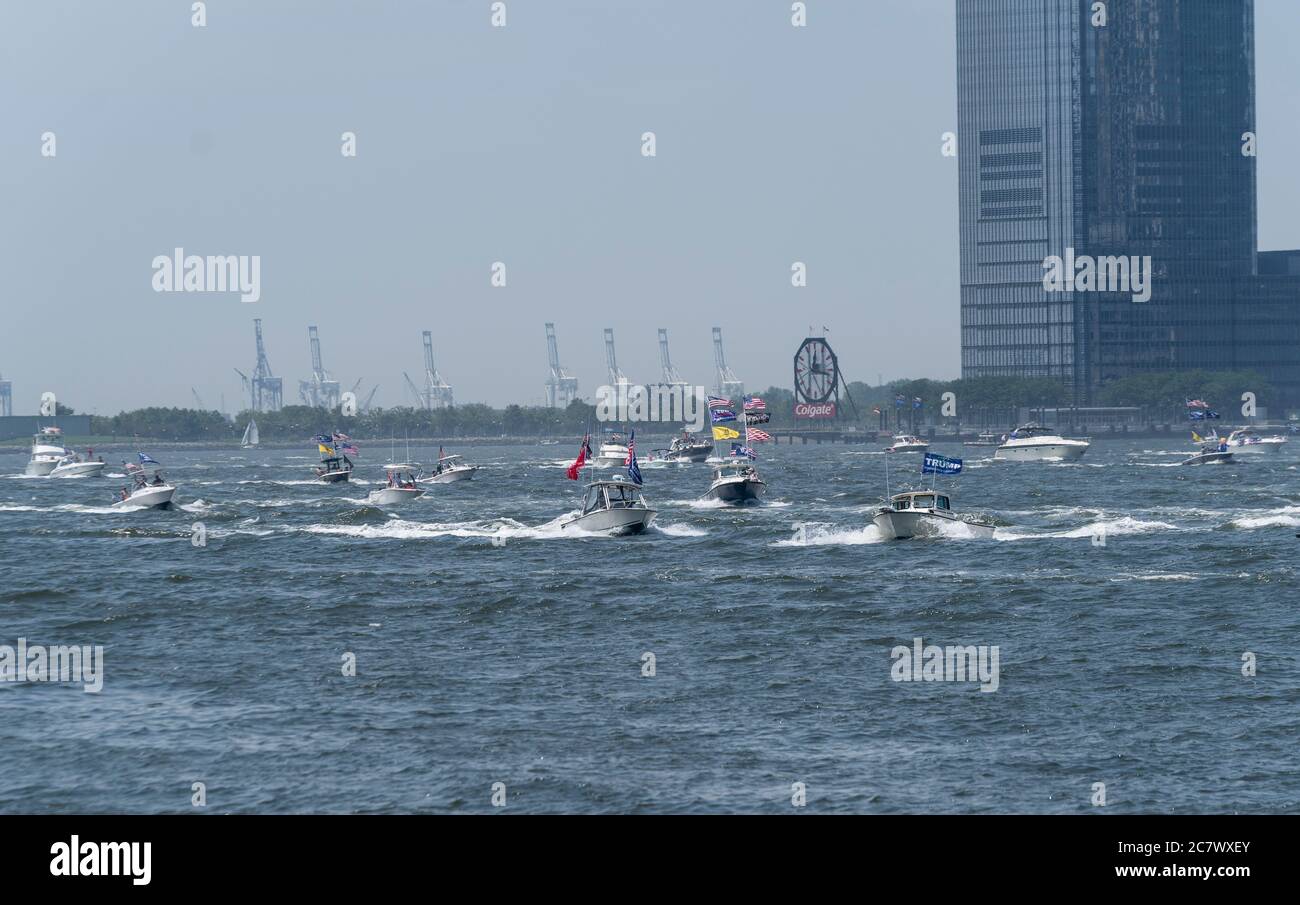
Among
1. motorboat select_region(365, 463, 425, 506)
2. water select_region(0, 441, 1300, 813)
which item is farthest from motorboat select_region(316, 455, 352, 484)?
water select_region(0, 441, 1300, 813)

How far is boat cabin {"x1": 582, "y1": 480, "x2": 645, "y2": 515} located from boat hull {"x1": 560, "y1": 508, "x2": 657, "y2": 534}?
39 cm

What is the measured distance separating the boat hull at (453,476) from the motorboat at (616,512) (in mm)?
81676

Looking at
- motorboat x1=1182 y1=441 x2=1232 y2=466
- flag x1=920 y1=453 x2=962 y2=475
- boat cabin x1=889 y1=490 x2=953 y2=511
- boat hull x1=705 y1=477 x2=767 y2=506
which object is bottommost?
motorboat x1=1182 y1=441 x2=1232 y2=466

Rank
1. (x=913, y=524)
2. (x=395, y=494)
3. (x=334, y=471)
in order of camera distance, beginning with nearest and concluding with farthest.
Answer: (x=913, y=524)
(x=395, y=494)
(x=334, y=471)

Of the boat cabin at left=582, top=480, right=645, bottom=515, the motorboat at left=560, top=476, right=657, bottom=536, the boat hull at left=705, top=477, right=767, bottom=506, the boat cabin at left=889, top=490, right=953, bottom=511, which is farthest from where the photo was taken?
the boat hull at left=705, top=477, right=767, bottom=506

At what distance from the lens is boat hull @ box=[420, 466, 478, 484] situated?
6624 inches

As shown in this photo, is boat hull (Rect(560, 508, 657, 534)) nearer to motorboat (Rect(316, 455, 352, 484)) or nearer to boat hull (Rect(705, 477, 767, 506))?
boat hull (Rect(705, 477, 767, 506))

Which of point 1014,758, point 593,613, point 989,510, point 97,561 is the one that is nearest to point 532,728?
point 1014,758

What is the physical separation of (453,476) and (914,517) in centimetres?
9415

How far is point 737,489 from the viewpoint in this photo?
113 meters

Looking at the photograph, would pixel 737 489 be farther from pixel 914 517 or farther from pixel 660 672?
pixel 660 672

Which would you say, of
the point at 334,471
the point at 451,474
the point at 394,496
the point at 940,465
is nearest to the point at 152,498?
the point at 394,496
